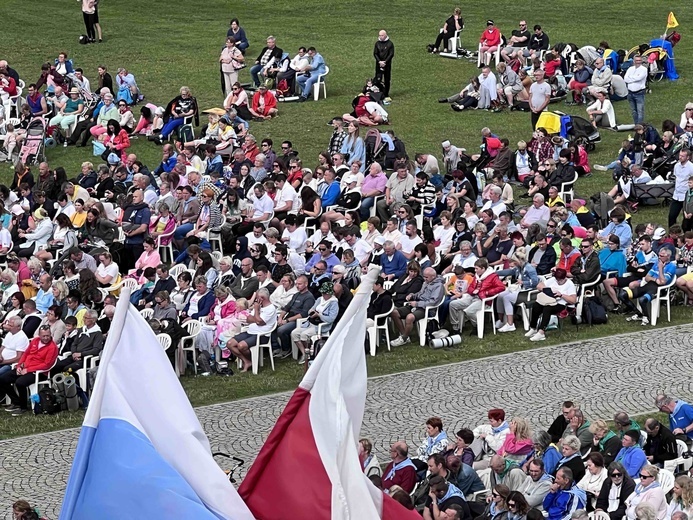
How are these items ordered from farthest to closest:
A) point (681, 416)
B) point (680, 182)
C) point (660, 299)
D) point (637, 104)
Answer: point (637, 104), point (680, 182), point (660, 299), point (681, 416)

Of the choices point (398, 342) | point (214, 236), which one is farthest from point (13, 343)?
point (214, 236)

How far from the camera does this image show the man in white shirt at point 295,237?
21.2 meters

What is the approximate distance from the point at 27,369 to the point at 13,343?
501 millimetres

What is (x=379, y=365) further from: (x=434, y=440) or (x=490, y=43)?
(x=490, y=43)

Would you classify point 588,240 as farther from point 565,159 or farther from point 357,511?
point 357,511

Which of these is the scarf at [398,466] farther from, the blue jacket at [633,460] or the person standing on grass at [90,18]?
the person standing on grass at [90,18]

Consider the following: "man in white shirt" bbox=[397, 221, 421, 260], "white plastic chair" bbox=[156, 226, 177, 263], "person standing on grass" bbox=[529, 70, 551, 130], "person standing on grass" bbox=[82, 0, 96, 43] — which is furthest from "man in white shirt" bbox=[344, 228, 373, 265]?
"person standing on grass" bbox=[82, 0, 96, 43]

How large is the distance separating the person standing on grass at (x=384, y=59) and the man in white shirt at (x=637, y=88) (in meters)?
5.30

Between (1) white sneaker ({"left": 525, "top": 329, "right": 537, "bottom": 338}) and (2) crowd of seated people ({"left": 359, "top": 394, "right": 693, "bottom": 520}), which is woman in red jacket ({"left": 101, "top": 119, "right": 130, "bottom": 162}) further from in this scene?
(2) crowd of seated people ({"left": 359, "top": 394, "right": 693, "bottom": 520})

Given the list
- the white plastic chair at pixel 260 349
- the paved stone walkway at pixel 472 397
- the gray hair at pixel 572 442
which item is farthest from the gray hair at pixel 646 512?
the white plastic chair at pixel 260 349

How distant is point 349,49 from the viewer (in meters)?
36.3

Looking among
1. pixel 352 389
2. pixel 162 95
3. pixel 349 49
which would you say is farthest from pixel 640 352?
pixel 349 49

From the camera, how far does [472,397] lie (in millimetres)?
17031

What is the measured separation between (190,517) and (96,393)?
802 millimetres
